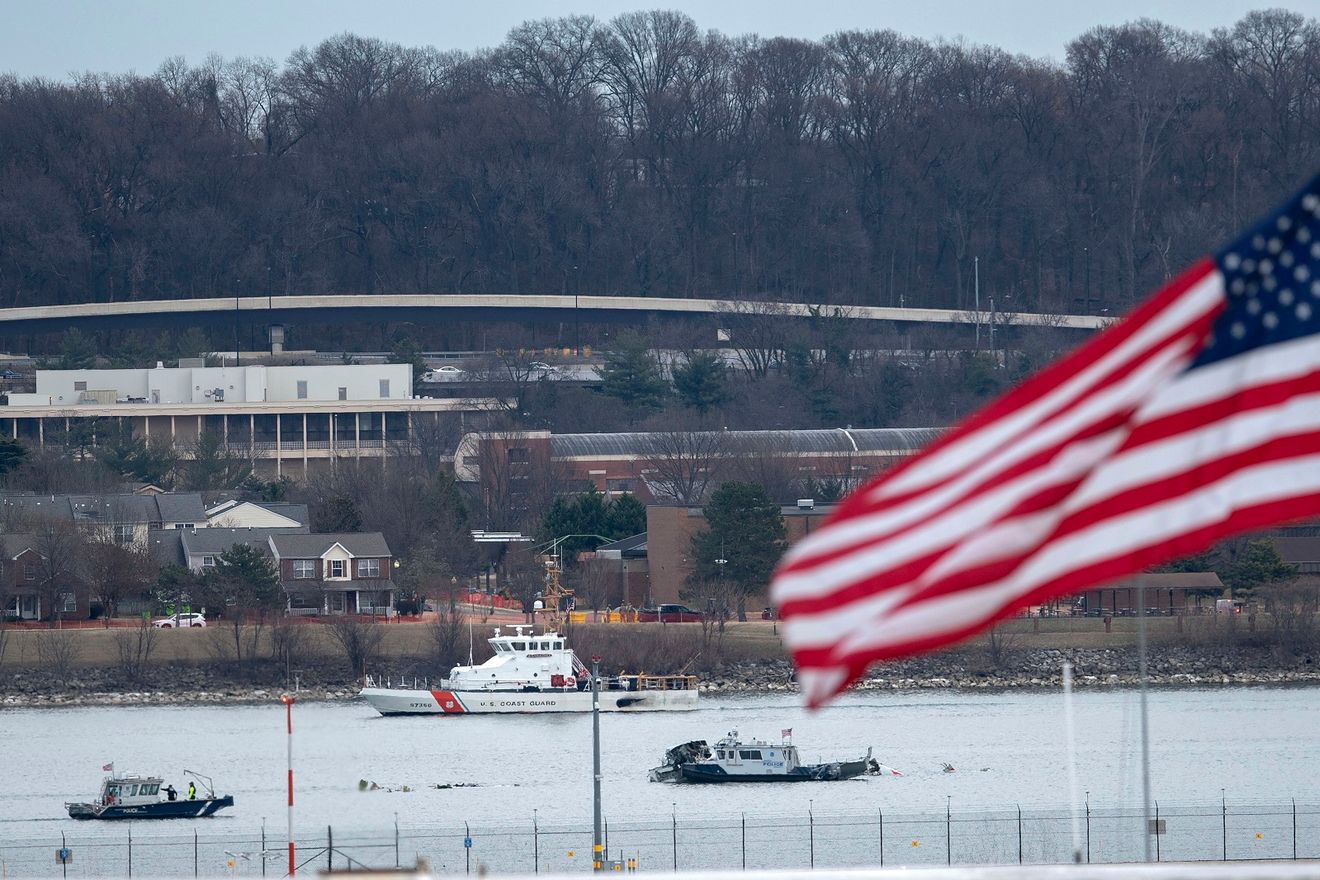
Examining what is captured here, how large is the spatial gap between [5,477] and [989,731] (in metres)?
41.8

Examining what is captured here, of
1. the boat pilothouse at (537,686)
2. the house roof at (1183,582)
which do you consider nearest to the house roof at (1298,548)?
the house roof at (1183,582)

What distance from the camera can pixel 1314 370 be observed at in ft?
22.2

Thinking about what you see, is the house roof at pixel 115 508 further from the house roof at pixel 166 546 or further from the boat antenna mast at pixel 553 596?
the boat antenna mast at pixel 553 596

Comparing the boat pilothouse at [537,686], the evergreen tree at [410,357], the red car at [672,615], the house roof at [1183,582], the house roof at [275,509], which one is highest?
the evergreen tree at [410,357]

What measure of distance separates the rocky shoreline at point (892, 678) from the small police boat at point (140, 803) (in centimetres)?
1501

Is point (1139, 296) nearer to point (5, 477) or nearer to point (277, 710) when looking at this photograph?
point (5, 477)

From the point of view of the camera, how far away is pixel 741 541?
62.1m

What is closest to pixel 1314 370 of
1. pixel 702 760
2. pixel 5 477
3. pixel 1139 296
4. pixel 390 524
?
pixel 702 760

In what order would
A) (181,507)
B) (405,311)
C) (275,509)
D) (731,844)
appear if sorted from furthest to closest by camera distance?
(405,311), (275,509), (181,507), (731,844)

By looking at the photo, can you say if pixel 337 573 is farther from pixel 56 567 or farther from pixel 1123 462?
pixel 1123 462

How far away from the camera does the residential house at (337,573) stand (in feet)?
213

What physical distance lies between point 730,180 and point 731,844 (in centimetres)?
9493

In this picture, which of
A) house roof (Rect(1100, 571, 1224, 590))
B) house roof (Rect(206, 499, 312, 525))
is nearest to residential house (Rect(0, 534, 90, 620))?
house roof (Rect(206, 499, 312, 525))

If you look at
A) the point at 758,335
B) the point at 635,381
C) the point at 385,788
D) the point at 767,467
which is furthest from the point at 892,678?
the point at 758,335
